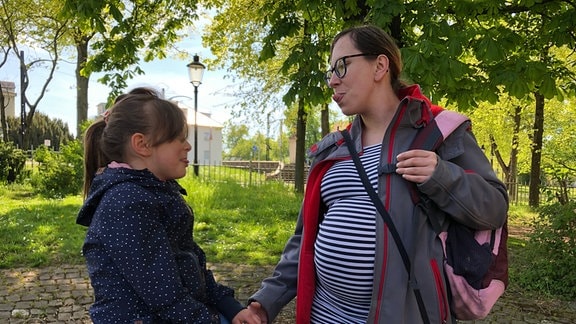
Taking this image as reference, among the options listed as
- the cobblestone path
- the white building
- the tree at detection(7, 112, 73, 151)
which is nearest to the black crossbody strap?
the cobblestone path

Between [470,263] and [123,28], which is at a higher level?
[123,28]

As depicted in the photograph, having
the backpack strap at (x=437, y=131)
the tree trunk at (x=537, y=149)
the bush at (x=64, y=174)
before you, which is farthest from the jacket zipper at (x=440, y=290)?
the tree trunk at (x=537, y=149)

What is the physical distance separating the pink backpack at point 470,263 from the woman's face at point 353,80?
0.30m

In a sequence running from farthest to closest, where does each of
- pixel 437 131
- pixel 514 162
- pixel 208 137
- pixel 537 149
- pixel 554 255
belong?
pixel 208 137 < pixel 514 162 < pixel 537 149 < pixel 554 255 < pixel 437 131

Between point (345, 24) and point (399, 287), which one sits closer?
point (399, 287)

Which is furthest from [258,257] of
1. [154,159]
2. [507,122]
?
[507,122]

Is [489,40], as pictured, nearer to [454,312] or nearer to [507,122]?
[454,312]

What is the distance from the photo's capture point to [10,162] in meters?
16.0

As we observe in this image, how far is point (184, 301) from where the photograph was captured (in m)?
1.60

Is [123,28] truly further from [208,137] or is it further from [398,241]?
[208,137]

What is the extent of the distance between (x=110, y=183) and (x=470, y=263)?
1187 millimetres

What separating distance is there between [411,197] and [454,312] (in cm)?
41

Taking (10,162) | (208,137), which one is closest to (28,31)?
(10,162)

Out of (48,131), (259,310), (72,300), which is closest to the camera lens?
(259,310)
